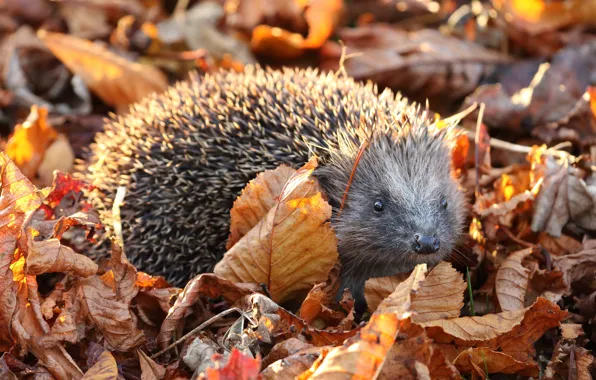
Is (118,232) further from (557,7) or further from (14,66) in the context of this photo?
→ (557,7)

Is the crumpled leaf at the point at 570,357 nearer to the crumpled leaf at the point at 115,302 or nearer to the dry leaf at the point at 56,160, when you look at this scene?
the crumpled leaf at the point at 115,302

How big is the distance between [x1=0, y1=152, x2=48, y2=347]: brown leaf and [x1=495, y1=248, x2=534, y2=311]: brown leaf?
2.75m

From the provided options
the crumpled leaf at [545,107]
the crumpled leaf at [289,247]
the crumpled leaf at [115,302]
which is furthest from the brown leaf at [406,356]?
the crumpled leaf at [545,107]

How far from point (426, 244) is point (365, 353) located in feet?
4.76

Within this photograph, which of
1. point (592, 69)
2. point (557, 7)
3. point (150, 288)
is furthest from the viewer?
point (557, 7)

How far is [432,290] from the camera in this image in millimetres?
4055

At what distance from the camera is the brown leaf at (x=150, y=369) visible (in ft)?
12.1

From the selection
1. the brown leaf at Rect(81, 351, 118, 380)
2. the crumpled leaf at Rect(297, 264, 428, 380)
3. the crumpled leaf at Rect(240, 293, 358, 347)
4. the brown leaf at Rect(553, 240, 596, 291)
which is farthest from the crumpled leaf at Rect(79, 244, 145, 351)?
the brown leaf at Rect(553, 240, 596, 291)

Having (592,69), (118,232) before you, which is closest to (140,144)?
(118,232)

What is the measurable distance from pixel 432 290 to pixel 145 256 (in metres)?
2.06

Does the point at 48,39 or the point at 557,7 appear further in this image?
the point at 557,7

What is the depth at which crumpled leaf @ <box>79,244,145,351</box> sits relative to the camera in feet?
13.0

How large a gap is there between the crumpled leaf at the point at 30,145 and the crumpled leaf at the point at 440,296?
366 centimetres

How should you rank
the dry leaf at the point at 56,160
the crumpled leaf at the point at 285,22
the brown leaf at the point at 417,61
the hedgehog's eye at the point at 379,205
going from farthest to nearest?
the crumpled leaf at the point at 285,22, the brown leaf at the point at 417,61, the dry leaf at the point at 56,160, the hedgehog's eye at the point at 379,205
